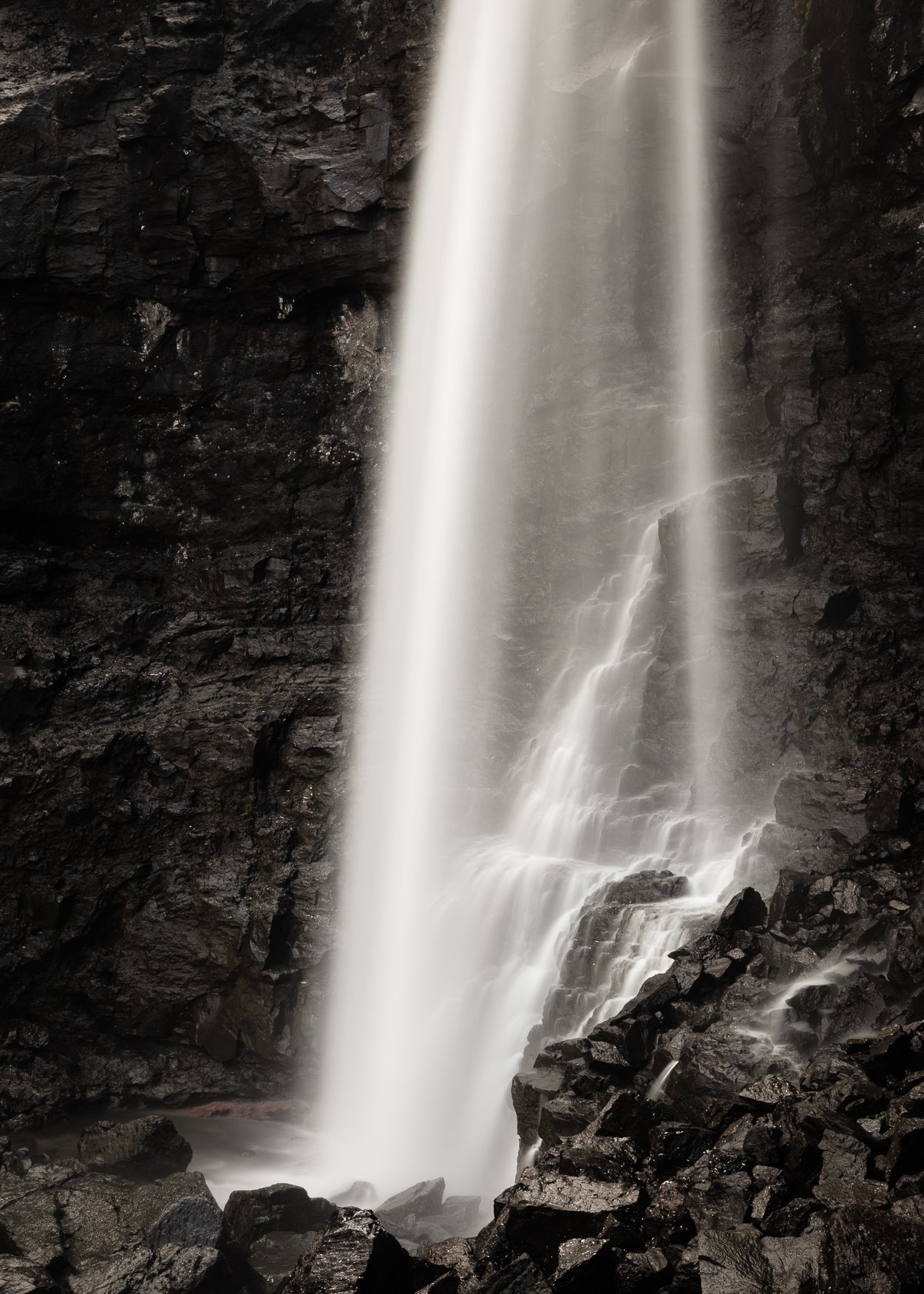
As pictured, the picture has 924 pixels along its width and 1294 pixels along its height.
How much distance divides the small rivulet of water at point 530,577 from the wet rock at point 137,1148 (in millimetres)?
2561

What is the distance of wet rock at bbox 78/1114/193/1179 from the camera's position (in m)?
16.2

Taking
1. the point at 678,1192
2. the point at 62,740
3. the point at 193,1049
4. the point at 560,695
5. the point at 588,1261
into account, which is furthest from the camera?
the point at 560,695

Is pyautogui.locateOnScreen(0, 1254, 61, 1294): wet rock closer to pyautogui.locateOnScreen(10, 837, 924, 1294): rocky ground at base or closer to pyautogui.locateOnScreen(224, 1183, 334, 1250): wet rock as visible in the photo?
pyautogui.locateOnScreen(10, 837, 924, 1294): rocky ground at base

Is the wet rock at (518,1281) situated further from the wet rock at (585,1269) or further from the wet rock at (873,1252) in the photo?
the wet rock at (873,1252)

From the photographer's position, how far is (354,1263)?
9234 mm

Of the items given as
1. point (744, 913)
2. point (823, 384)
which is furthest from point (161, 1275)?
point (823, 384)

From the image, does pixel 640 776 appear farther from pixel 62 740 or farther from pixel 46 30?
pixel 46 30

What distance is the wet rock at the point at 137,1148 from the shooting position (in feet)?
53.1

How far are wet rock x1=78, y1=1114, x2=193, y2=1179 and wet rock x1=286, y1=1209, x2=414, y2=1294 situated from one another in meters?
7.69

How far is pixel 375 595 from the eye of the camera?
26.6 meters

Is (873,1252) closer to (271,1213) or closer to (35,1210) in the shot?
(271,1213)

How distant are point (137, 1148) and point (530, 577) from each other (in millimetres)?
16213

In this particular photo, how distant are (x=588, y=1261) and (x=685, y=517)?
17831 mm

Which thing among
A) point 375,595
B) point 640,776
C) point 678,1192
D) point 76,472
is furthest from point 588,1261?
point 76,472
